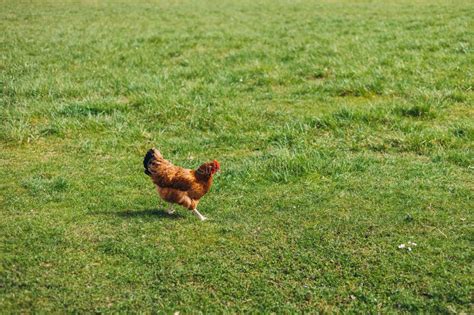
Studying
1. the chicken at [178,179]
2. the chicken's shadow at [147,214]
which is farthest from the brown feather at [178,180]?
the chicken's shadow at [147,214]

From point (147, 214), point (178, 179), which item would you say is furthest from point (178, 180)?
point (147, 214)

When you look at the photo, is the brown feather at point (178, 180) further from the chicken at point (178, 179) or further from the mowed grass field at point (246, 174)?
the mowed grass field at point (246, 174)

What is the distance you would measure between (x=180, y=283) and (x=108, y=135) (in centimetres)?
426

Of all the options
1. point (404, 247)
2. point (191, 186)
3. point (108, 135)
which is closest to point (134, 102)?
point (108, 135)

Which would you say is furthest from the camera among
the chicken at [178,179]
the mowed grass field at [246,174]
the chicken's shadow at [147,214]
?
the chicken's shadow at [147,214]

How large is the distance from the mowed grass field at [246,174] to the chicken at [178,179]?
0.33 metres

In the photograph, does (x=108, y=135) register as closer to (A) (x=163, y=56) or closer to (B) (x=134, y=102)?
(B) (x=134, y=102)

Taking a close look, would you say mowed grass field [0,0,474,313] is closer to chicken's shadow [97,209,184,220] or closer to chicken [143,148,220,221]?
chicken's shadow [97,209,184,220]

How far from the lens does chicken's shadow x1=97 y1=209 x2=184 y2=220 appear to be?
633 cm

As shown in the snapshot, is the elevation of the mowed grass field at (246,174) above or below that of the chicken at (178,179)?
below

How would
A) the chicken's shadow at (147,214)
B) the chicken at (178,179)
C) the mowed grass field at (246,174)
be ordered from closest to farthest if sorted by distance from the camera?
the mowed grass field at (246,174) < the chicken at (178,179) < the chicken's shadow at (147,214)

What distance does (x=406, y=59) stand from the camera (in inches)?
500

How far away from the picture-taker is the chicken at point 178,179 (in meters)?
5.98

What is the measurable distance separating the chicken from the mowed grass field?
12.9 inches
